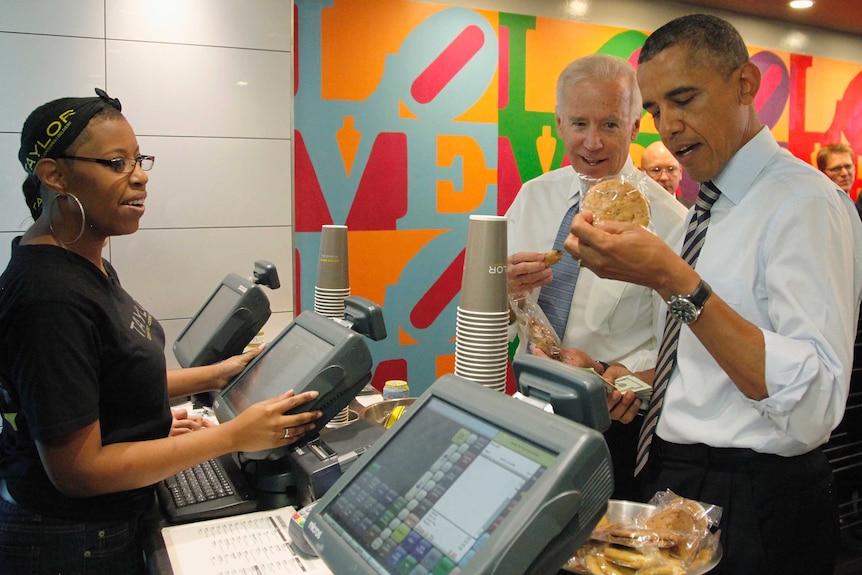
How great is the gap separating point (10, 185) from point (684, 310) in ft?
9.71

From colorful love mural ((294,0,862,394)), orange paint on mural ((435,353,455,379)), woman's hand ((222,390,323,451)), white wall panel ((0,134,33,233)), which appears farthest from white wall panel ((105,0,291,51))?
woman's hand ((222,390,323,451))

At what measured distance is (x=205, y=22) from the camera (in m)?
3.30

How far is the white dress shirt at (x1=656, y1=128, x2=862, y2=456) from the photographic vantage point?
121cm

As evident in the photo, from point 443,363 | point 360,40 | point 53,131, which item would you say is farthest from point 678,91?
point 443,363

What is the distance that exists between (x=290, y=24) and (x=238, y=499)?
2.69m

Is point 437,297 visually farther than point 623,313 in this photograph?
Yes

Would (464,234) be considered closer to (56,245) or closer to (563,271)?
(563,271)

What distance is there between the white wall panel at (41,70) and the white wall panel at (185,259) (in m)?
0.68

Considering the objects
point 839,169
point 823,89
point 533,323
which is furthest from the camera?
point 823,89

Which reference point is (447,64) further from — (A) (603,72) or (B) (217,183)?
(A) (603,72)

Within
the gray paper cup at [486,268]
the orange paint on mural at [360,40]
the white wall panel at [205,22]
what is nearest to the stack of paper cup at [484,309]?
the gray paper cup at [486,268]

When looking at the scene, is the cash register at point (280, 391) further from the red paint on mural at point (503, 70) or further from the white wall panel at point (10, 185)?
the red paint on mural at point (503, 70)

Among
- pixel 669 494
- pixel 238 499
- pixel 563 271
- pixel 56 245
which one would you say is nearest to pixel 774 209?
pixel 669 494

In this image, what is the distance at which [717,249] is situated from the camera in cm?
143
